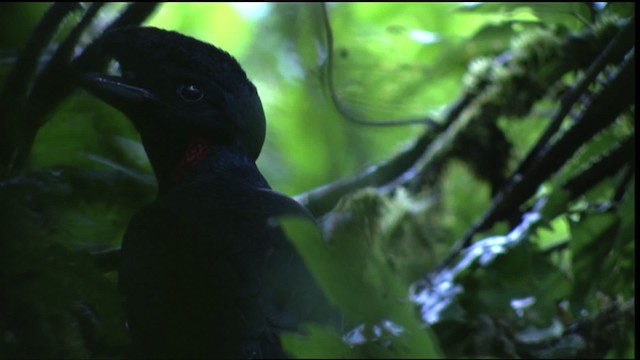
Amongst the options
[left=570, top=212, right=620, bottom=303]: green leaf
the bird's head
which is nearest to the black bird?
the bird's head

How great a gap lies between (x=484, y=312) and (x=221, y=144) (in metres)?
0.68

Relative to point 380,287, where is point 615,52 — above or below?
above

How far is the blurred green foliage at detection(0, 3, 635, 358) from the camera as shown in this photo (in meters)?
0.74

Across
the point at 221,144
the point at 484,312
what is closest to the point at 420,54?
the point at 484,312

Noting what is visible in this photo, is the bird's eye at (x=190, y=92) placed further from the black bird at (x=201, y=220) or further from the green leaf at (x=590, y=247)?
the green leaf at (x=590, y=247)

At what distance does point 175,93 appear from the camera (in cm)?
87

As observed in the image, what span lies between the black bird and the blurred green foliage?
0.04 m

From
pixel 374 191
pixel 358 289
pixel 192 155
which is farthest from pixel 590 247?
pixel 358 289

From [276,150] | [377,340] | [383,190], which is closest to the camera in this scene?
[377,340]

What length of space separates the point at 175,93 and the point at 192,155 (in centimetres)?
6

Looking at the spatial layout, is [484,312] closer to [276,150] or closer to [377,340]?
[276,150]

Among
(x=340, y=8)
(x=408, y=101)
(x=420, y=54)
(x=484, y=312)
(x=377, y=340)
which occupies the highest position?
(x=340, y=8)

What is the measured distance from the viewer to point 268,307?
741 mm

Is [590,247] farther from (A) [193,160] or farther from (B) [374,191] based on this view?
(A) [193,160]
